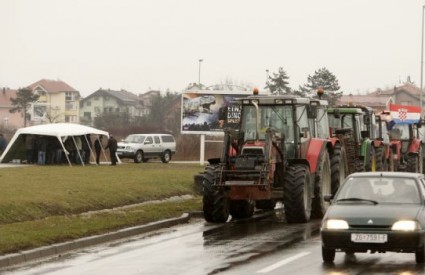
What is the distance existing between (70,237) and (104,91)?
161681mm

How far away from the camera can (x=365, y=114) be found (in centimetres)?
3428

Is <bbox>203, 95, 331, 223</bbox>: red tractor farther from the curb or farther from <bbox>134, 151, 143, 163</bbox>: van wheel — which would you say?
<bbox>134, 151, 143, 163</bbox>: van wheel

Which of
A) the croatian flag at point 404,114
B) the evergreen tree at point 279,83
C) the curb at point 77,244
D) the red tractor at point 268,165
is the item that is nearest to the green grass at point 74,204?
the curb at point 77,244

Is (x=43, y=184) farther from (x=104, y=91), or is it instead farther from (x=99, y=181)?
(x=104, y=91)

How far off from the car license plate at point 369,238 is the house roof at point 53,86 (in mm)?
158340

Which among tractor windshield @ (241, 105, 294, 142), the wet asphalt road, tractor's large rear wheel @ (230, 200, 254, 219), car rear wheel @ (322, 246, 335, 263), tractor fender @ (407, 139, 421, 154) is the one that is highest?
tractor windshield @ (241, 105, 294, 142)

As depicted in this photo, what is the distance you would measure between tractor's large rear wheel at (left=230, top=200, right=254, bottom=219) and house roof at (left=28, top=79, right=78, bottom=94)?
148 metres

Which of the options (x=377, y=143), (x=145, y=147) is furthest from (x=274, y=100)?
(x=145, y=147)

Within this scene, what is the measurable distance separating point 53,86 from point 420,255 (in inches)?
6387

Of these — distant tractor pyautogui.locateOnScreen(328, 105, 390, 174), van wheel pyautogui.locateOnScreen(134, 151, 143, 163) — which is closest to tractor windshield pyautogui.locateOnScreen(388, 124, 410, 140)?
distant tractor pyautogui.locateOnScreen(328, 105, 390, 174)

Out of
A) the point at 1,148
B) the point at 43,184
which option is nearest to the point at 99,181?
the point at 43,184

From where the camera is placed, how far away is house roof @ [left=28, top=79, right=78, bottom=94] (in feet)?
562

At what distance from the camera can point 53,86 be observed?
570 ft

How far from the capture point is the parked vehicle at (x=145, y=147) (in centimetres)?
6050
